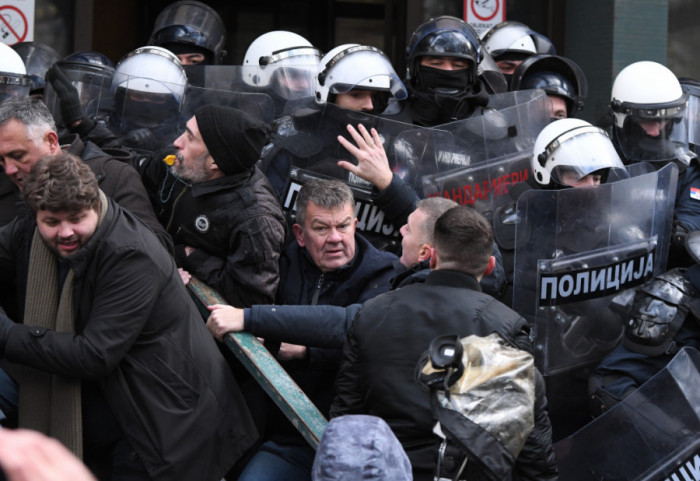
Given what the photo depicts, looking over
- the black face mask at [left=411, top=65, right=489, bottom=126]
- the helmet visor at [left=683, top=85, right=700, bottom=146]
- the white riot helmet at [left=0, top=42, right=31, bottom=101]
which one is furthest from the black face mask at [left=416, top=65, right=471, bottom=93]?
the white riot helmet at [left=0, top=42, right=31, bottom=101]

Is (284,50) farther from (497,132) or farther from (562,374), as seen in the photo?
(562,374)

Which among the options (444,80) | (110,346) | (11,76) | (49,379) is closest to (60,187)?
(110,346)

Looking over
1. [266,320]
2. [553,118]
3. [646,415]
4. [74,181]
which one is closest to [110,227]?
[74,181]

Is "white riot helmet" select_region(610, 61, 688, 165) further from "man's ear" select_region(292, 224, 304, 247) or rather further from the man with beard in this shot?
the man with beard

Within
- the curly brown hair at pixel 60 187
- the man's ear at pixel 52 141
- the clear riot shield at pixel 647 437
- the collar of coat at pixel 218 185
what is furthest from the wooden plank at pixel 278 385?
the clear riot shield at pixel 647 437

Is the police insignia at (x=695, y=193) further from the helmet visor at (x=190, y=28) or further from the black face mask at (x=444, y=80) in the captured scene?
the helmet visor at (x=190, y=28)

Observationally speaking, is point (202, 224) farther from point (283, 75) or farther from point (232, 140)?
point (283, 75)

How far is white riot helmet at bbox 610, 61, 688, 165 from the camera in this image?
562 cm

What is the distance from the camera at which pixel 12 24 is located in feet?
24.2

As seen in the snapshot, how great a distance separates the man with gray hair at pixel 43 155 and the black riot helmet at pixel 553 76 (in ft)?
9.67

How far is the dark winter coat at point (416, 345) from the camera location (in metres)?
3.05

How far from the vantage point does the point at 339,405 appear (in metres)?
3.23

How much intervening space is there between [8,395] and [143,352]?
0.56 meters

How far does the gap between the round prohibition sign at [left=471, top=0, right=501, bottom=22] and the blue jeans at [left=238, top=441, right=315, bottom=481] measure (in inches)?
199
